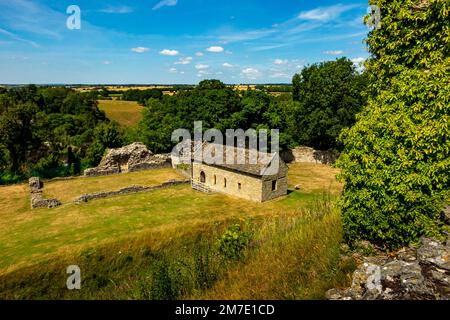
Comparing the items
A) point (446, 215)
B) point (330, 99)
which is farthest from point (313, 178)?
point (446, 215)

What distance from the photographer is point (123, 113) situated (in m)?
85.1

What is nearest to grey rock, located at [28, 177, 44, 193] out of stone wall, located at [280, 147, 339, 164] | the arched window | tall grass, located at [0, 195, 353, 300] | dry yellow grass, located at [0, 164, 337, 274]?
dry yellow grass, located at [0, 164, 337, 274]

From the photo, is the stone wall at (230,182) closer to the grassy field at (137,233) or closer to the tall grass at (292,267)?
the grassy field at (137,233)

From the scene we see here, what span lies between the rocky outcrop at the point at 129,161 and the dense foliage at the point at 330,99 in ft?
68.1

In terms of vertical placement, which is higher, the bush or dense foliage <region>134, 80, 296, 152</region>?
dense foliage <region>134, 80, 296, 152</region>

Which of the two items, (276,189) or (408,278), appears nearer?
(408,278)

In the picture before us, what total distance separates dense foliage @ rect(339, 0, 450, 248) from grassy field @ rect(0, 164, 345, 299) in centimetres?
147

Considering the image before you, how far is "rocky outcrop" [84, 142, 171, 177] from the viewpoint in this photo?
36.7 metres

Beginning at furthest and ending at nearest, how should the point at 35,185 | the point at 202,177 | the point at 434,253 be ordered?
1. the point at 202,177
2. the point at 35,185
3. the point at 434,253

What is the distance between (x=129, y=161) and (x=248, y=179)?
18.4 metres

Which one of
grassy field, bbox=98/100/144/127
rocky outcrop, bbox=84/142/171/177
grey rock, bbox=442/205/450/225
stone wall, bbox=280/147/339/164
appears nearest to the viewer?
grey rock, bbox=442/205/450/225

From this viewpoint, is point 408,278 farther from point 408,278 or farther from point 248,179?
point 248,179

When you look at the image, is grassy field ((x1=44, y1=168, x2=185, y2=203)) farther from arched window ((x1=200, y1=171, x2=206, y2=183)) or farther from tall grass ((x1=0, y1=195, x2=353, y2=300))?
tall grass ((x1=0, y1=195, x2=353, y2=300))
